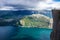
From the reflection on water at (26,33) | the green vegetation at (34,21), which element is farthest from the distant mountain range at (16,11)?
the reflection on water at (26,33)

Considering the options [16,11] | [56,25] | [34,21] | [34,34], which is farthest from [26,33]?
[56,25]

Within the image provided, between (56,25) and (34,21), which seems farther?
(34,21)

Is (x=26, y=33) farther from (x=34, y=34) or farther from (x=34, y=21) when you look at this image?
(x=34, y=21)

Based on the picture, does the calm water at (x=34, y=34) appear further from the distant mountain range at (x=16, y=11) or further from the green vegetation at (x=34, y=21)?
the distant mountain range at (x=16, y=11)

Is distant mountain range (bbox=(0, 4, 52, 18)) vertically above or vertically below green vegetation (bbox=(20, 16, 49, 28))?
above

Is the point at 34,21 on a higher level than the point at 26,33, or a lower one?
higher

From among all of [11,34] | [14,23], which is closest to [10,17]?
[14,23]

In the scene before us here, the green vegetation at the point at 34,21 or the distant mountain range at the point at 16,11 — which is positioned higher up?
the distant mountain range at the point at 16,11

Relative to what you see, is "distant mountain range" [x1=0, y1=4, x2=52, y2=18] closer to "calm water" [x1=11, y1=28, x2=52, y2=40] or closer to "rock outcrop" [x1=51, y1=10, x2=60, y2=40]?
"rock outcrop" [x1=51, y1=10, x2=60, y2=40]

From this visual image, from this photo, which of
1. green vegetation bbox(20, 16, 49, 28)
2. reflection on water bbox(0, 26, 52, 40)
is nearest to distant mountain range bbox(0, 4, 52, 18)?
green vegetation bbox(20, 16, 49, 28)
